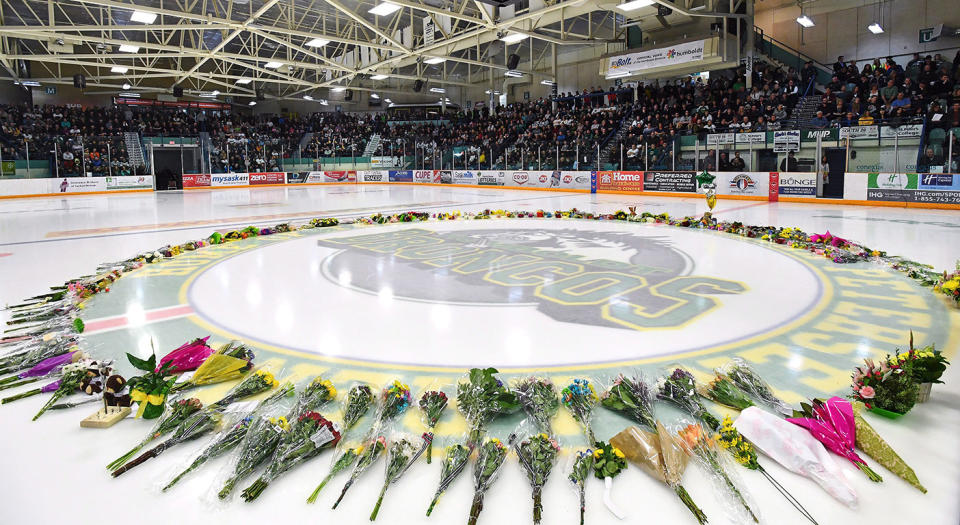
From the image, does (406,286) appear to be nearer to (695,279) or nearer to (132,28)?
(695,279)

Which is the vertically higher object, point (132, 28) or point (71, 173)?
point (132, 28)

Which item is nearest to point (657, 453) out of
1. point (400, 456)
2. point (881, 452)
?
point (881, 452)

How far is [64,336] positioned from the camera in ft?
18.7

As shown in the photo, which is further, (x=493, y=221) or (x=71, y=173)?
(x=71, y=173)

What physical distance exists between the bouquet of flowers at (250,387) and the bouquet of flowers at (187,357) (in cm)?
60

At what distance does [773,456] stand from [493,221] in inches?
505

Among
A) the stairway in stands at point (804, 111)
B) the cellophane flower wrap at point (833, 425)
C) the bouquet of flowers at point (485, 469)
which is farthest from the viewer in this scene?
the stairway in stands at point (804, 111)

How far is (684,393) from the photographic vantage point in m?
4.02

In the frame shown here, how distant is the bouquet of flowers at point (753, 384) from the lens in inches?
155

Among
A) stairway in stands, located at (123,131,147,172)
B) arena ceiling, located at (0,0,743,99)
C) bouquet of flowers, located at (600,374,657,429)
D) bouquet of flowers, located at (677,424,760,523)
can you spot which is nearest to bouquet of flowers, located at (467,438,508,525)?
bouquet of flowers, located at (600,374,657,429)

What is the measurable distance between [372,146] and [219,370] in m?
42.6

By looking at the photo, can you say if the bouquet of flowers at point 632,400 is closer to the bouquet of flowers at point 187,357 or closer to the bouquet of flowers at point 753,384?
the bouquet of flowers at point 753,384

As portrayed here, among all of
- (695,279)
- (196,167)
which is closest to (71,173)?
(196,167)

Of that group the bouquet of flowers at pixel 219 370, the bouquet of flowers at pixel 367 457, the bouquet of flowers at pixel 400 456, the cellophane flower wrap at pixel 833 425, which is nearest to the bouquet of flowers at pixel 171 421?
the bouquet of flowers at pixel 219 370
